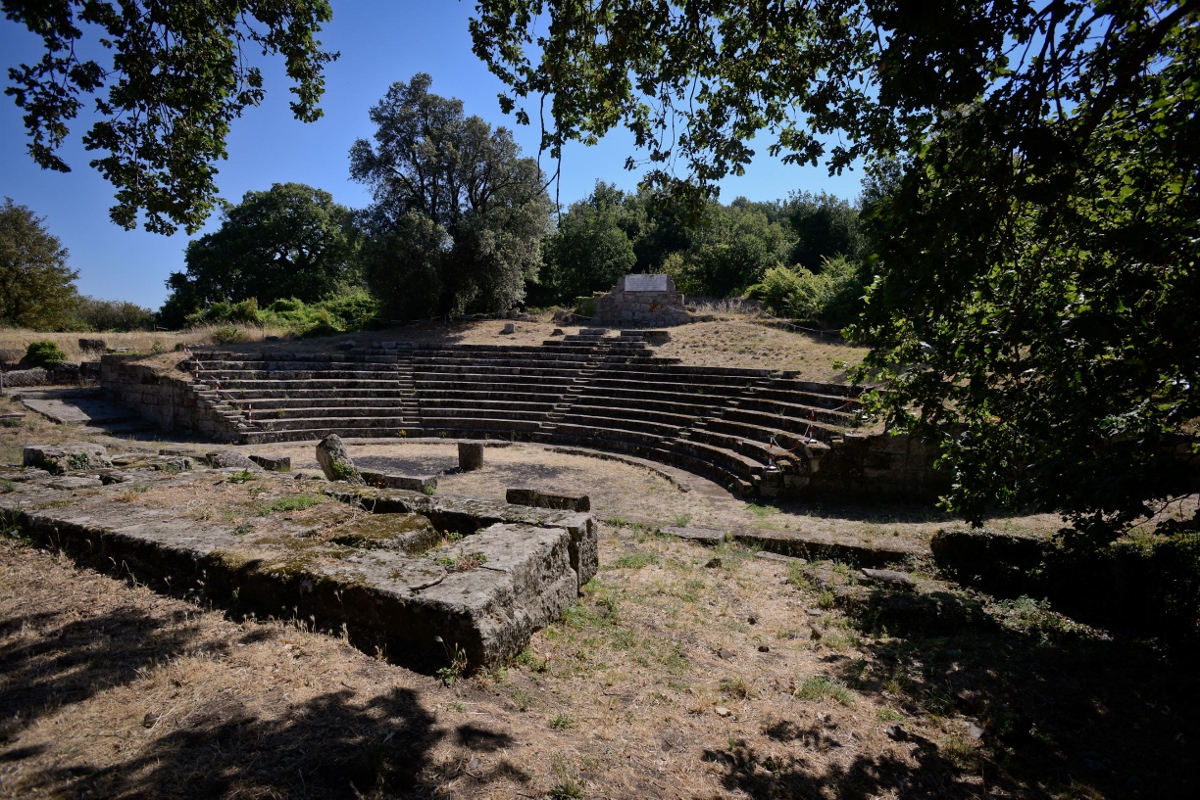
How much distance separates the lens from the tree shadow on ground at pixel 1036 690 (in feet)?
9.64

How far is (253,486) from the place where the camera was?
19.1 feet

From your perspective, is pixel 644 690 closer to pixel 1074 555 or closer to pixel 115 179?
pixel 1074 555

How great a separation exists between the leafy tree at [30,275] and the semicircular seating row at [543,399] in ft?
59.4

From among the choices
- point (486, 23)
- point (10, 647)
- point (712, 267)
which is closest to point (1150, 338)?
point (486, 23)

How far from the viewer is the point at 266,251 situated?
36.5 m

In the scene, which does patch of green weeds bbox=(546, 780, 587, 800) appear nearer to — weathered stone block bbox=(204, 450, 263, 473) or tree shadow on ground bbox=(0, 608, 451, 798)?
tree shadow on ground bbox=(0, 608, 451, 798)

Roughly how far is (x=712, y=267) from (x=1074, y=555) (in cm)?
3247

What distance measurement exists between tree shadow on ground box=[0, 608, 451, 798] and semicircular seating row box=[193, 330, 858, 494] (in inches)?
320

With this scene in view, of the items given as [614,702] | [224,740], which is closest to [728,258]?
[614,702]

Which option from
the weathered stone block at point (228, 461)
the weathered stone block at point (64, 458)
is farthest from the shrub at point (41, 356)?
the weathered stone block at point (228, 461)

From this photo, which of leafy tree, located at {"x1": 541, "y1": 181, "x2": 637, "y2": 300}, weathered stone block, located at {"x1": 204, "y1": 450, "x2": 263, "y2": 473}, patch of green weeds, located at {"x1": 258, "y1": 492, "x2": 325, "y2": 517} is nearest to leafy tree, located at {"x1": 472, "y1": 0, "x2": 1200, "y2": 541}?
patch of green weeds, located at {"x1": 258, "y1": 492, "x2": 325, "y2": 517}

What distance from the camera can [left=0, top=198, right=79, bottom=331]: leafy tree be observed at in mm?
25781

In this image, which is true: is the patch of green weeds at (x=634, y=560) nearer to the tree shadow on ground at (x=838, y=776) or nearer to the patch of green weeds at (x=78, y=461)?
the tree shadow on ground at (x=838, y=776)

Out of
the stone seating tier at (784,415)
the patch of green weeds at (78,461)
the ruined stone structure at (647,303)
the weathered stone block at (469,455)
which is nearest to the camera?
the patch of green weeds at (78,461)
